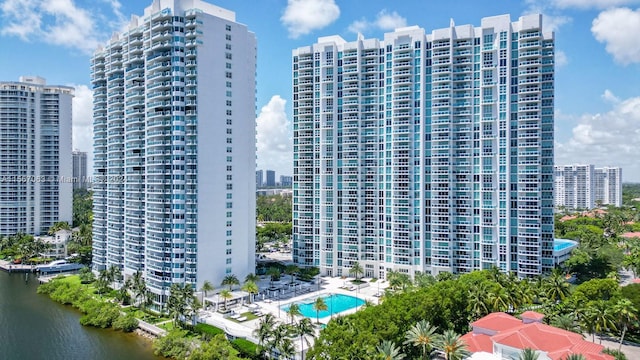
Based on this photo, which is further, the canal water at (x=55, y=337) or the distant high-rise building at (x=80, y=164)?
the distant high-rise building at (x=80, y=164)

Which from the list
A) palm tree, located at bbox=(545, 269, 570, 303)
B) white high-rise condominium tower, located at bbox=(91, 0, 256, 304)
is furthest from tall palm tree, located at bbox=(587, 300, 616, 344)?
white high-rise condominium tower, located at bbox=(91, 0, 256, 304)

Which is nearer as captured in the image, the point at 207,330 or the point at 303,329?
the point at 303,329

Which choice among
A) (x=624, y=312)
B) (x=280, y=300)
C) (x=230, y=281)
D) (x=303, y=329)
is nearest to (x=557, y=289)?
(x=624, y=312)

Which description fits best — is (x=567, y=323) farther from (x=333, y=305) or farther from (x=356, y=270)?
(x=356, y=270)

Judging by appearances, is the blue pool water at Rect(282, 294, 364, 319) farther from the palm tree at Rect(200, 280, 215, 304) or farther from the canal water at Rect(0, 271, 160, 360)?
the canal water at Rect(0, 271, 160, 360)

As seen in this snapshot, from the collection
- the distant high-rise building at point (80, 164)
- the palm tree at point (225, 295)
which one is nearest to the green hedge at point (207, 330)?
the palm tree at point (225, 295)

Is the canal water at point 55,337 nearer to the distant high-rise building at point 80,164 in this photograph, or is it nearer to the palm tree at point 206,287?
the palm tree at point 206,287

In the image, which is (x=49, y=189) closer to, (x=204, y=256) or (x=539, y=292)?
(x=204, y=256)
